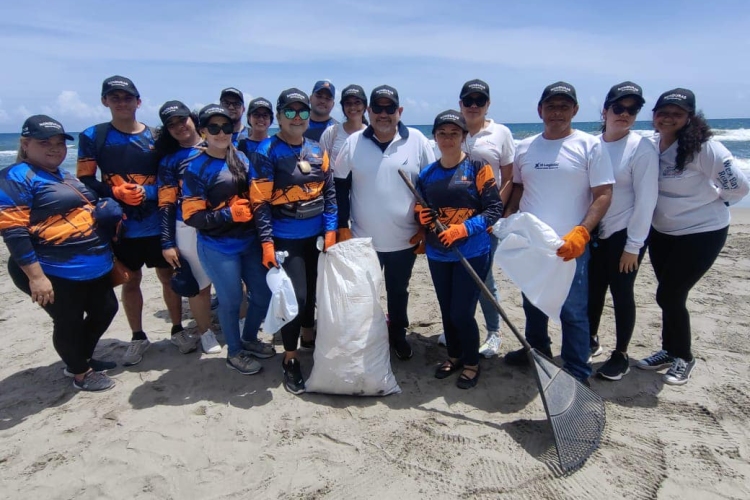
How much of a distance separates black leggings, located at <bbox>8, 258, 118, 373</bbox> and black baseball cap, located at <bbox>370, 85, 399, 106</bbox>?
7.65ft

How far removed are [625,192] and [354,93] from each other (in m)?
2.23

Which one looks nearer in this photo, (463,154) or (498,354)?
(463,154)

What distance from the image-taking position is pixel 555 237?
9.23 feet

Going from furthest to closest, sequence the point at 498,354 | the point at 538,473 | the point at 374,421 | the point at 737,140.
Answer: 1. the point at 737,140
2. the point at 498,354
3. the point at 374,421
4. the point at 538,473

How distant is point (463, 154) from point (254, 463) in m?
2.35

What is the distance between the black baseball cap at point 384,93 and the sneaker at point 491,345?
2.12 m

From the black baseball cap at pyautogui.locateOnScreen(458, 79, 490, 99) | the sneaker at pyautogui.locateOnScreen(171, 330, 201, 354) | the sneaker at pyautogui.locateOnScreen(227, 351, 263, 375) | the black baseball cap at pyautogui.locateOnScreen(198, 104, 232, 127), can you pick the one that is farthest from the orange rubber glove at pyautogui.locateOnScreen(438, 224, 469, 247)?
the sneaker at pyautogui.locateOnScreen(171, 330, 201, 354)

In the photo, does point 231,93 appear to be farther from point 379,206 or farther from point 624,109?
point 624,109

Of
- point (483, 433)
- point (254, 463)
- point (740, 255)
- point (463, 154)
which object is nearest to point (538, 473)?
point (483, 433)

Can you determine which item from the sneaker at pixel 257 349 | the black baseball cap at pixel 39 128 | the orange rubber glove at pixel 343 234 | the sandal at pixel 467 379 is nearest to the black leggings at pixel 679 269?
the sandal at pixel 467 379

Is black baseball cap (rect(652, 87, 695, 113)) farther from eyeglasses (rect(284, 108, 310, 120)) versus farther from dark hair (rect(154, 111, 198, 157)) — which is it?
dark hair (rect(154, 111, 198, 157))

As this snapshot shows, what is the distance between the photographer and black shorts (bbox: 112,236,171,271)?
359 centimetres

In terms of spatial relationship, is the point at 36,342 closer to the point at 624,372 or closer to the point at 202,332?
the point at 202,332

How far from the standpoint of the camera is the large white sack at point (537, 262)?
284 centimetres
